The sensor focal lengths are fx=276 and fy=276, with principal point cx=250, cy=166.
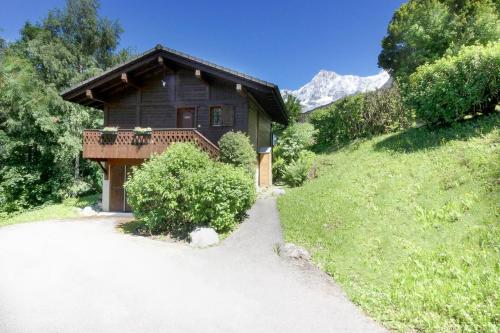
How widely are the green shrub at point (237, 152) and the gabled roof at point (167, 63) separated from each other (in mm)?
2746

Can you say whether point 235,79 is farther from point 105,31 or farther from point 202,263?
point 105,31

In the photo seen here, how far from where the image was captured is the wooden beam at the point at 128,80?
47.9ft

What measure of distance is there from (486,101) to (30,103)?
954 inches

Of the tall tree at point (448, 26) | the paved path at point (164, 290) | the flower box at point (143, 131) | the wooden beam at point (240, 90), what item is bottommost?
the paved path at point (164, 290)

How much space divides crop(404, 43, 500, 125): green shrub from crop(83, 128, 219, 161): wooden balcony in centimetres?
980

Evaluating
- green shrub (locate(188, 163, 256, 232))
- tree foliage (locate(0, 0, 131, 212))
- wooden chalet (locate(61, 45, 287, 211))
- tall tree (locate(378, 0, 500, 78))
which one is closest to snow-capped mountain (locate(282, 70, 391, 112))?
tall tree (locate(378, 0, 500, 78))

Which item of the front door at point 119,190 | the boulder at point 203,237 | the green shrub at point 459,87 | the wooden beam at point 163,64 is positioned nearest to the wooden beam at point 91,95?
the front door at point 119,190

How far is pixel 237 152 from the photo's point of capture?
12039mm

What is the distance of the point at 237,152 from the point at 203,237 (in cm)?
460

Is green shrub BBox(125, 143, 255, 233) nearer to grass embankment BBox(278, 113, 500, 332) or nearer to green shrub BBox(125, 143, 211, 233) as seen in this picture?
green shrub BBox(125, 143, 211, 233)

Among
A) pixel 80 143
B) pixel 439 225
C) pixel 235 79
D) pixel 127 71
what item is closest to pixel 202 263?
pixel 439 225

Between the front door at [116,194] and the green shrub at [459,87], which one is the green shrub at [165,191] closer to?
the front door at [116,194]

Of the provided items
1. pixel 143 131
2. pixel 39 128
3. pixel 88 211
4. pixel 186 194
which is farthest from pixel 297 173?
pixel 39 128

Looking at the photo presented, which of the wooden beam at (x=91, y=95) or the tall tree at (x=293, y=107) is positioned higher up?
the tall tree at (x=293, y=107)
